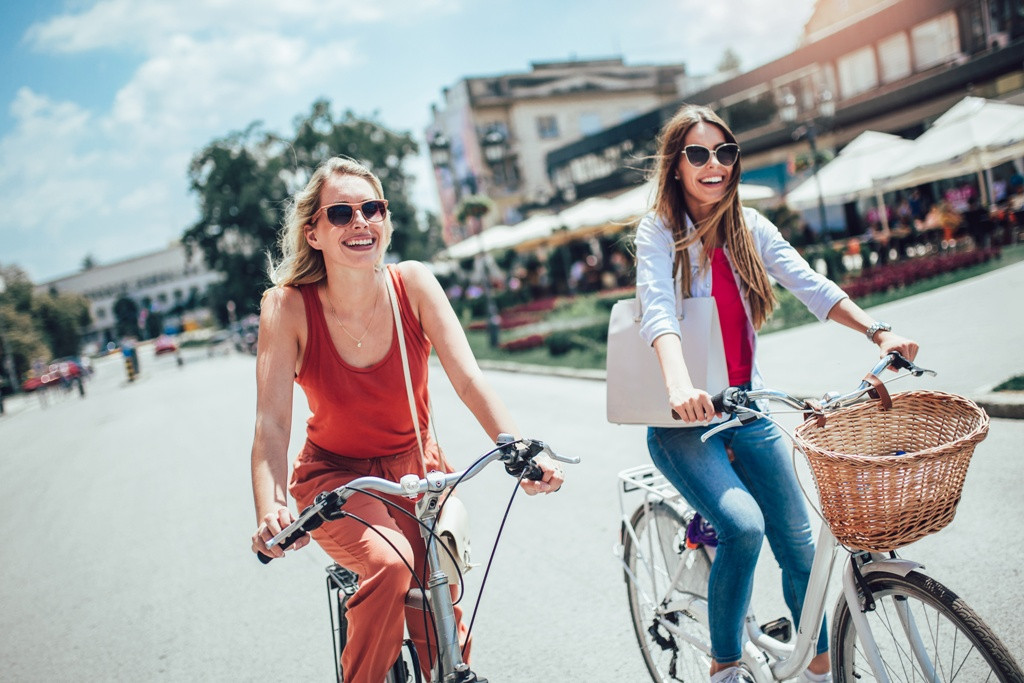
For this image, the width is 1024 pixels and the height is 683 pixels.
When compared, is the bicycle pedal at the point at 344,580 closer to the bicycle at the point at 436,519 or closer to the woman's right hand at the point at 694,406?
the bicycle at the point at 436,519

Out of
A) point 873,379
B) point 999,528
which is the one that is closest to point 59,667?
point 873,379

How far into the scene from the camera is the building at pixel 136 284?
10962cm

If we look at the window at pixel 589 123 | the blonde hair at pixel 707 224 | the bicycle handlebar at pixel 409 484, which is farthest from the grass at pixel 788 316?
the window at pixel 589 123

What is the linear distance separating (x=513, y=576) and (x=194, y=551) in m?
3.00

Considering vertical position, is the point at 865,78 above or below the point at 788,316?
above

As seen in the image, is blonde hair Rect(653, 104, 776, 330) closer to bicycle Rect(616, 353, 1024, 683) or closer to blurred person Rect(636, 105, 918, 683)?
blurred person Rect(636, 105, 918, 683)

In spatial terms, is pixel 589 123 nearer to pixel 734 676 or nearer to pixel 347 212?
pixel 347 212

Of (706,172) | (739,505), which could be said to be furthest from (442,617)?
(706,172)

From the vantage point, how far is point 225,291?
5528 cm

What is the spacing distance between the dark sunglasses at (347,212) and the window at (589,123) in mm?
60424

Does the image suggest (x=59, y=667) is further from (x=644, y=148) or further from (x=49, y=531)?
(x=644, y=148)

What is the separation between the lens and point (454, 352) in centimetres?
250

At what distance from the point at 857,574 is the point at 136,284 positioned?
124 meters

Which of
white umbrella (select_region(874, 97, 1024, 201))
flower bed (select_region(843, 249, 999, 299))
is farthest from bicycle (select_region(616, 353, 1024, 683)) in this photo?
white umbrella (select_region(874, 97, 1024, 201))
